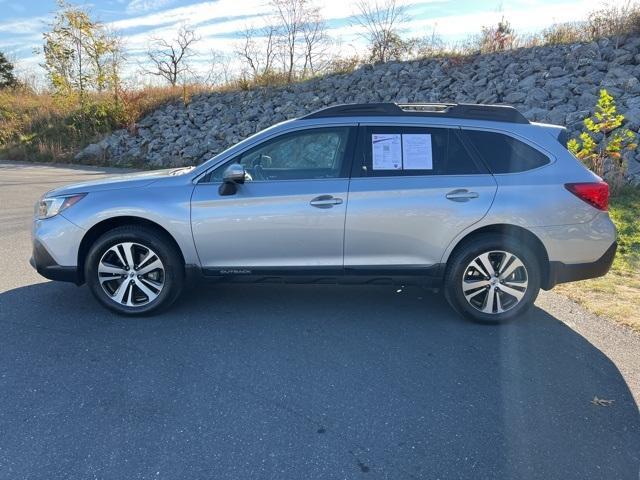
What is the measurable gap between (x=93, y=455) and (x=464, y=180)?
11.1 ft

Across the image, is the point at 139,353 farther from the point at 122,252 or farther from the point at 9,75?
the point at 9,75

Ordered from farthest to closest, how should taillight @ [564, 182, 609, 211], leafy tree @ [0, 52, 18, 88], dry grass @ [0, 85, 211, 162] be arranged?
leafy tree @ [0, 52, 18, 88] → dry grass @ [0, 85, 211, 162] → taillight @ [564, 182, 609, 211]

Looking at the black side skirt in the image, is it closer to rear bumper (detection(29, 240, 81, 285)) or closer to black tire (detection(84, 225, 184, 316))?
black tire (detection(84, 225, 184, 316))

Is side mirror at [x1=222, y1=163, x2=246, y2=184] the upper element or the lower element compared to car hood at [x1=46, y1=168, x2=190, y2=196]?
upper

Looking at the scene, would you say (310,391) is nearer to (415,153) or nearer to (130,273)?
(130,273)

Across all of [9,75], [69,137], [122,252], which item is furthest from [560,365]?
[9,75]

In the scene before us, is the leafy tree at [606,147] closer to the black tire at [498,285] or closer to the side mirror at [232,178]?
the black tire at [498,285]

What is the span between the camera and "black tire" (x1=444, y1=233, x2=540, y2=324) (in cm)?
436

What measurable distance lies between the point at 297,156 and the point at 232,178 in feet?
2.17

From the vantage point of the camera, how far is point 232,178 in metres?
4.30

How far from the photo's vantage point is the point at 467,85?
1600 centimetres

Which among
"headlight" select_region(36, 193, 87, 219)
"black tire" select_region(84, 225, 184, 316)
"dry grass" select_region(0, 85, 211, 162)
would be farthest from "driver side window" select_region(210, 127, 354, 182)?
"dry grass" select_region(0, 85, 211, 162)

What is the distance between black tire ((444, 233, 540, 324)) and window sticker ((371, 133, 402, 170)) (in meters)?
0.95

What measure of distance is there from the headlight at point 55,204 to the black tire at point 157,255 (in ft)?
1.36
